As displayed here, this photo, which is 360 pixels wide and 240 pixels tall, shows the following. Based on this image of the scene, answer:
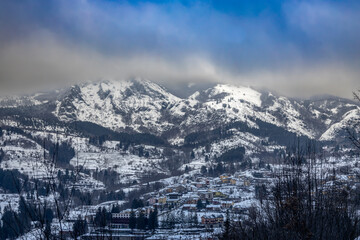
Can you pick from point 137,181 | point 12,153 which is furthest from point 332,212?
point 12,153

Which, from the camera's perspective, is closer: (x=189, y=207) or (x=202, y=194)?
(x=189, y=207)

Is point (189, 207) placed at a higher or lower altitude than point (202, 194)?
lower

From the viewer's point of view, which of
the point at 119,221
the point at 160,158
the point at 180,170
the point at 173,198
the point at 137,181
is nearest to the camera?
the point at 119,221

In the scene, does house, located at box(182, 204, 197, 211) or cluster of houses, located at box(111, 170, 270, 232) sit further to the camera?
cluster of houses, located at box(111, 170, 270, 232)

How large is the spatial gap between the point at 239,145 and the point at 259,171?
5552 centimetres

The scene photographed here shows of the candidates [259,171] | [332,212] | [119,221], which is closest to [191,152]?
[259,171]

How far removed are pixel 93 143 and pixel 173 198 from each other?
100794mm

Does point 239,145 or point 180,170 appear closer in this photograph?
point 180,170

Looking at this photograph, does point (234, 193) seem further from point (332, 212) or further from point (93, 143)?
point (93, 143)

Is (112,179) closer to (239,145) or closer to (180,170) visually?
(180,170)

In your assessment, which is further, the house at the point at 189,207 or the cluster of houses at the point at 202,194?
the cluster of houses at the point at 202,194

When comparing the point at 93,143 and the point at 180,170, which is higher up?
the point at 93,143

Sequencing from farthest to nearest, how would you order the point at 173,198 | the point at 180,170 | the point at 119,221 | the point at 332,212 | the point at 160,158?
the point at 160,158 < the point at 180,170 < the point at 173,198 < the point at 119,221 < the point at 332,212

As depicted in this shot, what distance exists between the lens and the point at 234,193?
354ft
